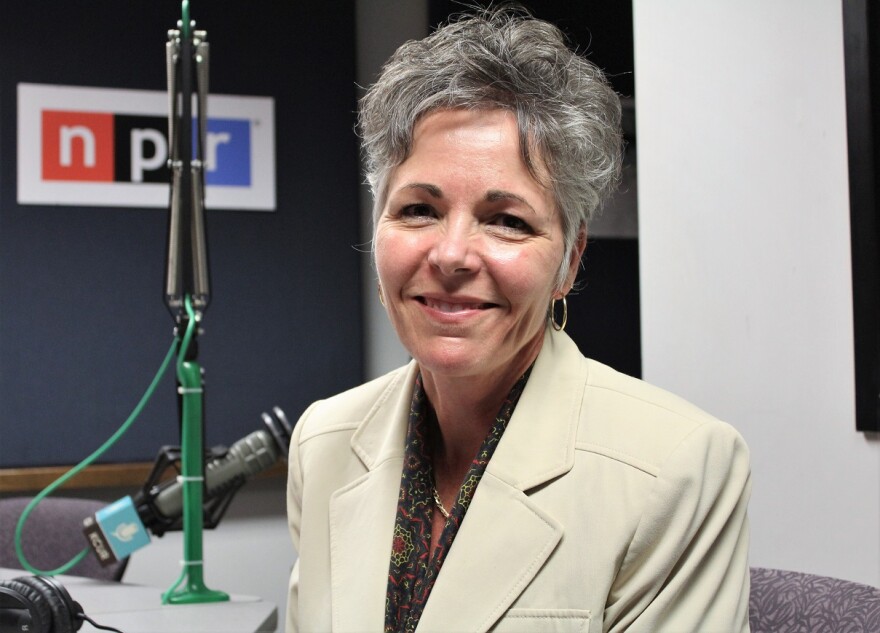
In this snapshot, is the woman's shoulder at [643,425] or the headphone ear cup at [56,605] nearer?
the woman's shoulder at [643,425]

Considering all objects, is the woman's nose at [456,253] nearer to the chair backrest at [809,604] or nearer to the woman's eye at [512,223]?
the woman's eye at [512,223]

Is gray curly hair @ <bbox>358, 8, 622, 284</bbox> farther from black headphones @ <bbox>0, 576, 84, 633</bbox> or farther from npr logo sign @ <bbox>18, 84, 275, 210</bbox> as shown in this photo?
npr logo sign @ <bbox>18, 84, 275, 210</bbox>

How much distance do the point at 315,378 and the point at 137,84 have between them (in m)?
1.25

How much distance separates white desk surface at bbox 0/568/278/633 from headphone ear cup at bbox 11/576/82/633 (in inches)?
14.0

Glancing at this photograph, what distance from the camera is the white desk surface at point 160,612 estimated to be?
1.85m

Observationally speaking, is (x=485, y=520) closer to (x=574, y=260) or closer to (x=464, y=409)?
(x=464, y=409)

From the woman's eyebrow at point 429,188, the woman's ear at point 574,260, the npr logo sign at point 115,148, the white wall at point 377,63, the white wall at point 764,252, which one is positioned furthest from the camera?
the white wall at point 377,63

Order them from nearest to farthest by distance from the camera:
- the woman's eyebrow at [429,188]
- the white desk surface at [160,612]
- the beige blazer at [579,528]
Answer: the beige blazer at [579,528], the woman's eyebrow at [429,188], the white desk surface at [160,612]

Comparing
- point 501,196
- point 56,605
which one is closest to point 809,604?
point 501,196

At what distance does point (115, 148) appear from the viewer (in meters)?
3.58

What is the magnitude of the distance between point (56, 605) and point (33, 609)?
32 mm

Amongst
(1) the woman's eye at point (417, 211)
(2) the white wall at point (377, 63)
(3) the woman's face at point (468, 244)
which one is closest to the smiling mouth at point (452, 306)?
(3) the woman's face at point (468, 244)

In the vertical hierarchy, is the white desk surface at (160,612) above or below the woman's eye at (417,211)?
below

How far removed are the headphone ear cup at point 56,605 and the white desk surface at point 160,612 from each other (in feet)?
1.17
